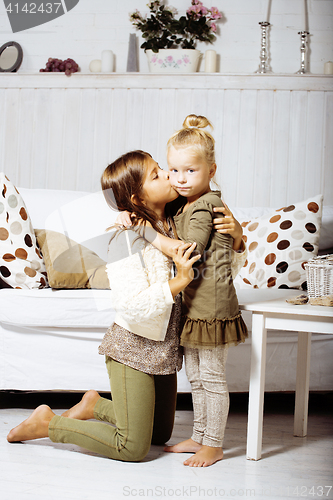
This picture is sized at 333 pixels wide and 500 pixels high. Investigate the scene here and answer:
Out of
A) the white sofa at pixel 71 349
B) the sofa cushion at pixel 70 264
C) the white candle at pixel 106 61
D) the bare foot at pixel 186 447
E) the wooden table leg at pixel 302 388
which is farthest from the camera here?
the white candle at pixel 106 61

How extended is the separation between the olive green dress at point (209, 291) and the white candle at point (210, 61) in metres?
1.66

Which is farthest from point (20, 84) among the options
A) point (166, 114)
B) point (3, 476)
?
point (3, 476)

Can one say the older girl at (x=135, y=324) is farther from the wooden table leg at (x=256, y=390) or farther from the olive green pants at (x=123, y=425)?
the wooden table leg at (x=256, y=390)

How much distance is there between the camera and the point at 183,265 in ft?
3.93

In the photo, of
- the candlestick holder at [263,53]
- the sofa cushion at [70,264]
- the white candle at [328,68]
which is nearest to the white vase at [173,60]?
the candlestick holder at [263,53]

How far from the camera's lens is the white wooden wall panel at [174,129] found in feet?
8.86

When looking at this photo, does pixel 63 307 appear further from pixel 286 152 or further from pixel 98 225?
pixel 286 152

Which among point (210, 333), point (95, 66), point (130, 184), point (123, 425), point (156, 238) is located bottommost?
point (123, 425)

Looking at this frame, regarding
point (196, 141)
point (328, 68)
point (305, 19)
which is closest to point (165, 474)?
point (196, 141)

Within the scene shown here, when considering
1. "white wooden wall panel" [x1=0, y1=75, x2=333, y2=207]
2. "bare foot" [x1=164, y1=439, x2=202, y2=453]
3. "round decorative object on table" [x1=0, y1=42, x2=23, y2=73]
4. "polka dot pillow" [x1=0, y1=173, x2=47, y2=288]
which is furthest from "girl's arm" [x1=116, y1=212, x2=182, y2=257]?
"round decorative object on table" [x1=0, y1=42, x2=23, y2=73]

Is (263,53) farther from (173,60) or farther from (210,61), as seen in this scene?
(173,60)

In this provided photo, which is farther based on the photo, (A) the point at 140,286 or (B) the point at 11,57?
(B) the point at 11,57

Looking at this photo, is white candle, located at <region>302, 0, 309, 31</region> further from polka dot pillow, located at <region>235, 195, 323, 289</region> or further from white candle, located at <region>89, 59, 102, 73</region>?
polka dot pillow, located at <region>235, 195, 323, 289</region>

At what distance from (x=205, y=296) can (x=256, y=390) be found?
302mm
